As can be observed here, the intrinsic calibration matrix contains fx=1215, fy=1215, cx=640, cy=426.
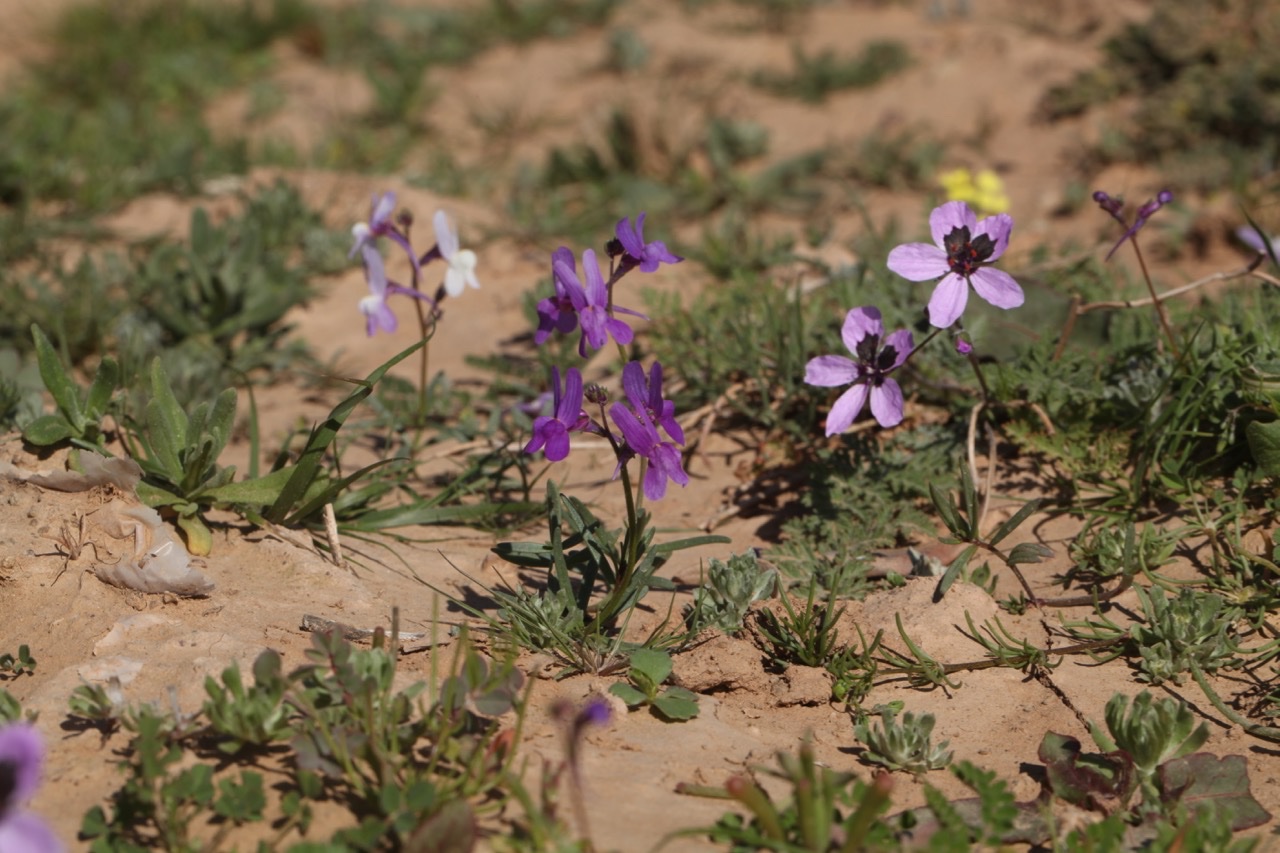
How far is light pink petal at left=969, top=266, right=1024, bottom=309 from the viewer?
8.82ft

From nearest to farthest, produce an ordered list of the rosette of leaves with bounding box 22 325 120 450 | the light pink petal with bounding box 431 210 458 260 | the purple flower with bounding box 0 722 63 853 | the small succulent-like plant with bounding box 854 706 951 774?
the purple flower with bounding box 0 722 63 853 < the small succulent-like plant with bounding box 854 706 951 774 < the rosette of leaves with bounding box 22 325 120 450 < the light pink petal with bounding box 431 210 458 260

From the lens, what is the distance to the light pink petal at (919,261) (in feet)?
8.90

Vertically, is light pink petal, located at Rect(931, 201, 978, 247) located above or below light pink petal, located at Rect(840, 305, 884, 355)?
above

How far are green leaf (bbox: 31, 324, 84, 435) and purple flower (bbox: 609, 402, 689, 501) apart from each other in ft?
4.68

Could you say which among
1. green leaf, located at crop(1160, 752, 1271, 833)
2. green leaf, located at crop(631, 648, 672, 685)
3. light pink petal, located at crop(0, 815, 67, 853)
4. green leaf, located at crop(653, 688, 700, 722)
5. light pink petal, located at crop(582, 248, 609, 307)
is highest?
light pink petal, located at crop(582, 248, 609, 307)

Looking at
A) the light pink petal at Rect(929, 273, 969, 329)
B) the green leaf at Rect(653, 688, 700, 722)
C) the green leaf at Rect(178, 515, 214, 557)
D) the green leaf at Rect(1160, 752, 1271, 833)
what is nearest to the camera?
the green leaf at Rect(1160, 752, 1271, 833)

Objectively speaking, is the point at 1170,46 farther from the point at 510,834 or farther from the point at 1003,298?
the point at 510,834

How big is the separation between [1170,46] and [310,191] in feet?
13.3

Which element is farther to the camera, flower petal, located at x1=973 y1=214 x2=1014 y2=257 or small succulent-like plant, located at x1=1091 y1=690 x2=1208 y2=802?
flower petal, located at x1=973 y1=214 x2=1014 y2=257

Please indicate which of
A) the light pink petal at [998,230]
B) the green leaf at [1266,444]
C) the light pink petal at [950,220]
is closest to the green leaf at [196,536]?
the light pink petal at [950,220]

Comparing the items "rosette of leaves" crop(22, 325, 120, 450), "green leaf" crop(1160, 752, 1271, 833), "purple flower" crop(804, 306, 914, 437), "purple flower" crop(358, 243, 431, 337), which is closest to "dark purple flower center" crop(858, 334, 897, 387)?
"purple flower" crop(804, 306, 914, 437)

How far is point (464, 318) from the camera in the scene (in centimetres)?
465

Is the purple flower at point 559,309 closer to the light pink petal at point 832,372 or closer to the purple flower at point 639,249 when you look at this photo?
the purple flower at point 639,249

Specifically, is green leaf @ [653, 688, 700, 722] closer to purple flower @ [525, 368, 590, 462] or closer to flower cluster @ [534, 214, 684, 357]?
purple flower @ [525, 368, 590, 462]
